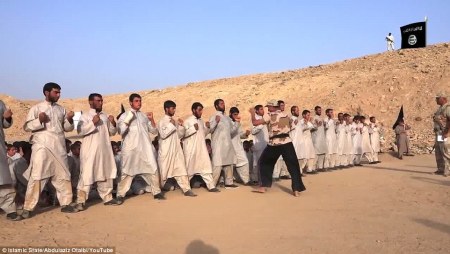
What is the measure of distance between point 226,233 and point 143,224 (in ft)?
3.80

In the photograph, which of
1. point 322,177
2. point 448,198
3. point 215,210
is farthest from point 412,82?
point 215,210

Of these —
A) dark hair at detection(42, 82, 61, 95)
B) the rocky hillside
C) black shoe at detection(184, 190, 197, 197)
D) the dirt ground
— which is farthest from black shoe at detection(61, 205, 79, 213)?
the rocky hillside

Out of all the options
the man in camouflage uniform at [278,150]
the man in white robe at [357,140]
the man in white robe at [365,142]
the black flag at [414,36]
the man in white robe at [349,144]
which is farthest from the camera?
the black flag at [414,36]

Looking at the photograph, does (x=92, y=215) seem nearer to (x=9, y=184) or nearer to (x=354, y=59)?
(x=9, y=184)

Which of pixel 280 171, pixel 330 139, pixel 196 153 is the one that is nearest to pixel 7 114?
pixel 196 153

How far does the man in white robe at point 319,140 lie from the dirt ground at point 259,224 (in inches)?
122

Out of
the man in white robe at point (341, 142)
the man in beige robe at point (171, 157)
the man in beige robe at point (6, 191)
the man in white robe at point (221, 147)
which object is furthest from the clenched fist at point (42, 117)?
the man in white robe at point (341, 142)

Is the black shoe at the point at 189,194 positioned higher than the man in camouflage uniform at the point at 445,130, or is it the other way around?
the man in camouflage uniform at the point at 445,130

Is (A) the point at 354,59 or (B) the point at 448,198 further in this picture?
(A) the point at 354,59

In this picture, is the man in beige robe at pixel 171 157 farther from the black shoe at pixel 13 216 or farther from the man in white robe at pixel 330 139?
the man in white robe at pixel 330 139

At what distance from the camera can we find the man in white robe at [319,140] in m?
10.6

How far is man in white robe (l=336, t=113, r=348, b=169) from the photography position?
1154cm

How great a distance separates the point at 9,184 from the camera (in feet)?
18.0

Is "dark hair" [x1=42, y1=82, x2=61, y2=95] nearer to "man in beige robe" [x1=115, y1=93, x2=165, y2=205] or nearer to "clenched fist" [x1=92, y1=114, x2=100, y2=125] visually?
"clenched fist" [x1=92, y1=114, x2=100, y2=125]
